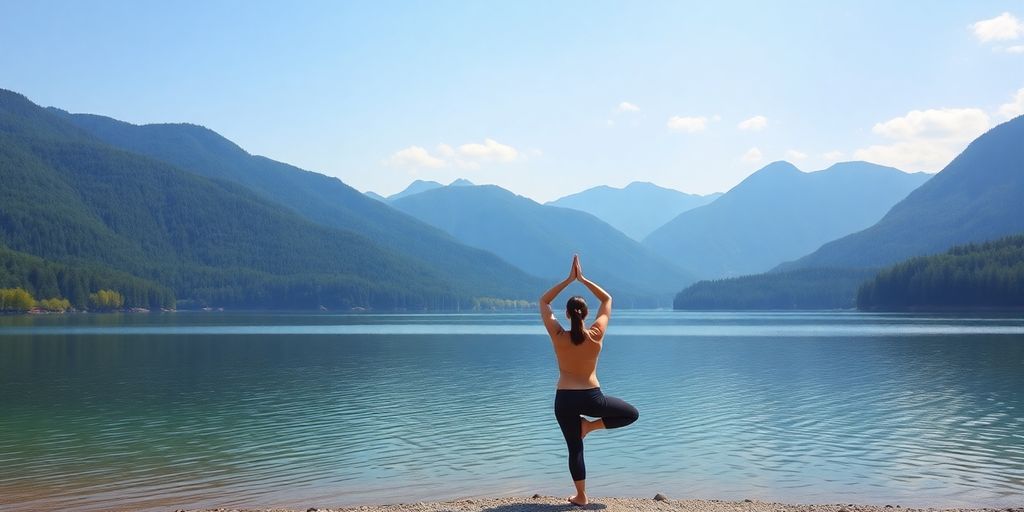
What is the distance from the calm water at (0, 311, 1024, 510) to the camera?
909 inches

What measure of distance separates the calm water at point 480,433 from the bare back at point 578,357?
7.58 metres

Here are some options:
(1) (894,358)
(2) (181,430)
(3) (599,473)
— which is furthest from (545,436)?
Answer: (1) (894,358)

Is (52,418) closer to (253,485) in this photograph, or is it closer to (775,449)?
(253,485)

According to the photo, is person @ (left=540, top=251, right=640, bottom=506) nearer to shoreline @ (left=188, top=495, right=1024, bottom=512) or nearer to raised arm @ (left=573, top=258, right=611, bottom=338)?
raised arm @ (left=573, top=258, right=611, bottom=338)

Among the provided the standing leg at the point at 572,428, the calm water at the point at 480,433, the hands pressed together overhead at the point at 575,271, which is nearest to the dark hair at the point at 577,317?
the hands pressed together overhead at the point at 575,271

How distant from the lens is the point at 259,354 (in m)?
76.4

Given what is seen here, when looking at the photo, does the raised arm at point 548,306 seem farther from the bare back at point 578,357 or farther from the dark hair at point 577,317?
the dark hair at point 577,317

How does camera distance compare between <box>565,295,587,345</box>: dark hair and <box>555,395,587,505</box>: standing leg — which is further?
<box>555,395,587,505</box>: standing leg

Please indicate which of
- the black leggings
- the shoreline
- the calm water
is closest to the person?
the black leggings

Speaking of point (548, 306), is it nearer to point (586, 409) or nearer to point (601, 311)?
point (601, 311)

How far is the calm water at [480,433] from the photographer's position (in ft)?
75.7

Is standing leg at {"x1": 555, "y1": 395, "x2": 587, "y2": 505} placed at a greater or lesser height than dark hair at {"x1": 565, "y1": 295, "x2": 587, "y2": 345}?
Answer: lesser

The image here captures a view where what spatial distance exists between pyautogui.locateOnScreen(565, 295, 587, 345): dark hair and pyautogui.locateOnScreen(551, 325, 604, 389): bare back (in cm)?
9

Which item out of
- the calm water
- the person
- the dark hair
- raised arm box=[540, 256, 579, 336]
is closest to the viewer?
the dark hair
